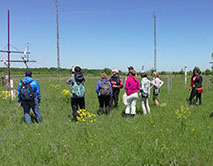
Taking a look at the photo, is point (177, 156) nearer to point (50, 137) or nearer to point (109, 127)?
point (109, 127)

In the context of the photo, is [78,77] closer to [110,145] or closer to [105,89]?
[105,89]

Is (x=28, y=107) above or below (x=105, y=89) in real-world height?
below

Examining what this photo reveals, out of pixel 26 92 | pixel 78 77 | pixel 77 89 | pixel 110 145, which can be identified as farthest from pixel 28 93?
pixel 110 145

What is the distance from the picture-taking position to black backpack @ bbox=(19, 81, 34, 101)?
5.00m

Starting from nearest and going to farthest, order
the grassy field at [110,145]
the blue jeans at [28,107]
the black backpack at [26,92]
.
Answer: the grassy field at [110,145]
the black backpack at [26,92]
the blue jeans at [28,107]

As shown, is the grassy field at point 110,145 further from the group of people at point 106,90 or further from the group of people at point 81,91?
the group of people at point 106,90

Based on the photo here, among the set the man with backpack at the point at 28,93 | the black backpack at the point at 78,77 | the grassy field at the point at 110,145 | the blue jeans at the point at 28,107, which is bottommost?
the grassy field at the point at 110,145

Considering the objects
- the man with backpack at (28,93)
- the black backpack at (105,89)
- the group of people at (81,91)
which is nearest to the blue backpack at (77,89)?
the group of people at (81,91)

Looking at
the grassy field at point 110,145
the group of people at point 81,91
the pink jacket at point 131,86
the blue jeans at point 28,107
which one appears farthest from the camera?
the pink jacket at point 131,86

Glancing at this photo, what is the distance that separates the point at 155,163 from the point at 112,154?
30.9 inches

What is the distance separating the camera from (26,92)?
5.00m

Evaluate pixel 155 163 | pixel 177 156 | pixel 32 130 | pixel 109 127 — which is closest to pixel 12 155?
pixel 32 130

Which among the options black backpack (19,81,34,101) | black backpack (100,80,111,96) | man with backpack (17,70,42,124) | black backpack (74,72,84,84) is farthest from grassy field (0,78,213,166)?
black backpack (74,72,84,84)

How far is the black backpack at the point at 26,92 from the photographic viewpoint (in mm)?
5000
